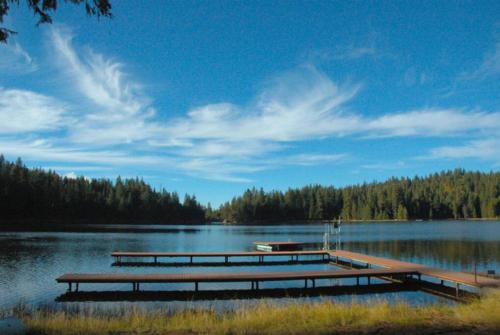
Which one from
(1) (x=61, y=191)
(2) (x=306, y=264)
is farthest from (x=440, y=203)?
(2) (x=306, y=264)

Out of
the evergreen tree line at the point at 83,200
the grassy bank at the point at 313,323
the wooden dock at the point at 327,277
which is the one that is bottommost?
the wooden dock at the point at 327,277

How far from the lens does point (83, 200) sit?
386ft

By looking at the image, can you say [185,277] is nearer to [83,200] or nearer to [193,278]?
[193,278]

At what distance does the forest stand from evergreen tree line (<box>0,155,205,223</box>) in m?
0.27

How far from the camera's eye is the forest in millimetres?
119062

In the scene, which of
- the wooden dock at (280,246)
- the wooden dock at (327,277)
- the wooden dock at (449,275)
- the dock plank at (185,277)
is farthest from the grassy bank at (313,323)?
the wooden dock at (280,246)

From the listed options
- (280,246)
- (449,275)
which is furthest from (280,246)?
(449,275)

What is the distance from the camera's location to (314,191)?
168m

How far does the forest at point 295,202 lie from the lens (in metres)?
119

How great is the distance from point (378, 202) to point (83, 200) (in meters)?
97.5

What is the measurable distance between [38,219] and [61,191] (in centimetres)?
1089

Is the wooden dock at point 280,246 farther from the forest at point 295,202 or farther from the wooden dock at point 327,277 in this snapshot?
the forest at point 295,202

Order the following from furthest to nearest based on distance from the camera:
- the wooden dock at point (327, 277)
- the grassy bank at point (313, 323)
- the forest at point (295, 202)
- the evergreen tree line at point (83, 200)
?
the forest at point (295, 202) → the evergreen tree line at point (83, 200) → the wooden dock at point (327, 277) → the grassy bank at point (313, 323)

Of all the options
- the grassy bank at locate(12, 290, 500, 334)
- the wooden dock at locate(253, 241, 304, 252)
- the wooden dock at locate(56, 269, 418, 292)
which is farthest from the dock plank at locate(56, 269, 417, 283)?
the wooden dock at locate(253, 241, 304, 252)
